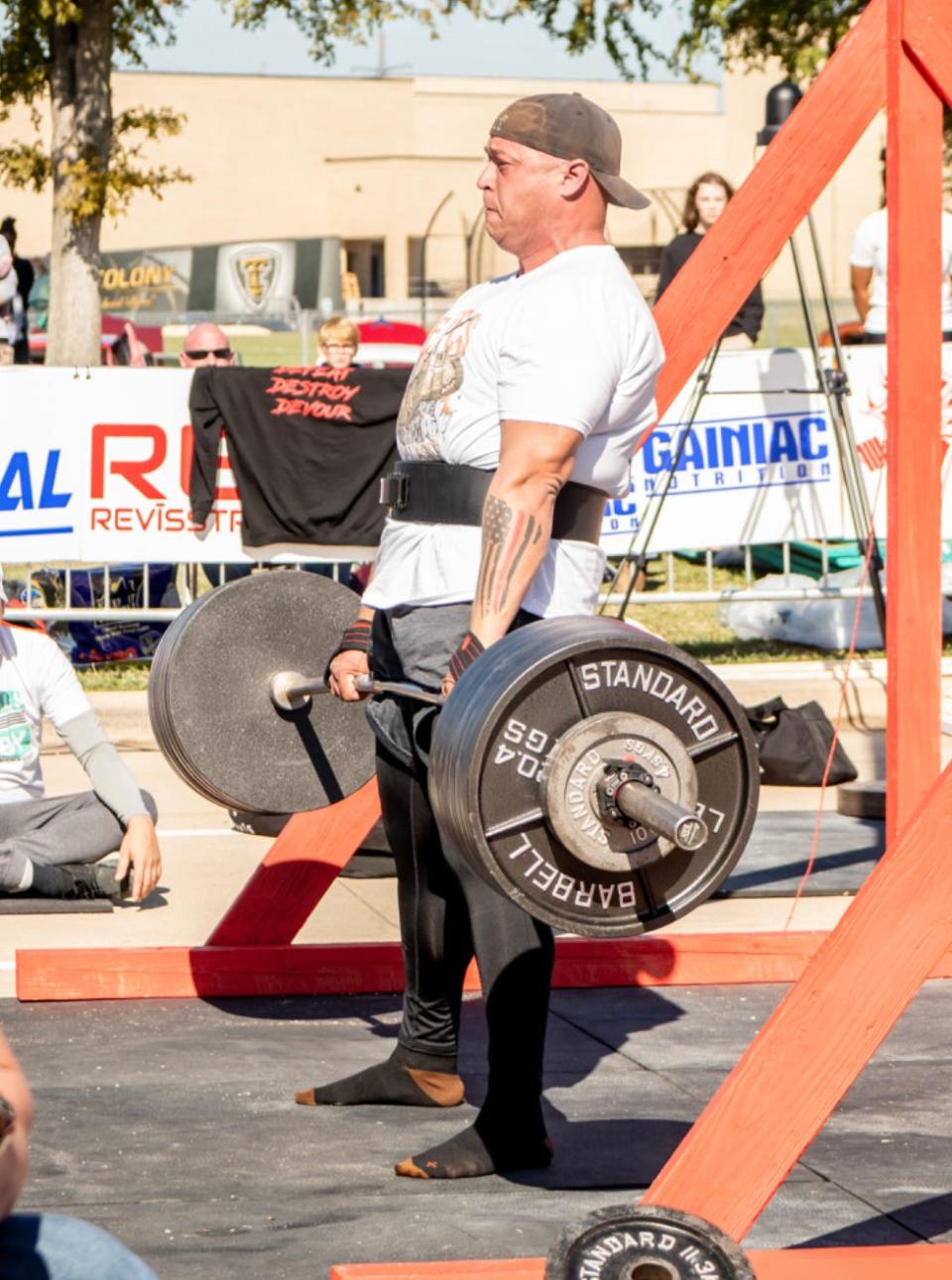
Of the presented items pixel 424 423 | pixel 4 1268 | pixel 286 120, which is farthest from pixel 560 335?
pixel 286 120

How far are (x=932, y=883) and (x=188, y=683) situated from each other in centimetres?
224

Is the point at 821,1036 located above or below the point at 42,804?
above

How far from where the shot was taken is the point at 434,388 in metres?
4.10

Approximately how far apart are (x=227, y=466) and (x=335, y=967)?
4941mm

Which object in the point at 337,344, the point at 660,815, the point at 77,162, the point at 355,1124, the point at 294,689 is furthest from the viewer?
the point at 77,162

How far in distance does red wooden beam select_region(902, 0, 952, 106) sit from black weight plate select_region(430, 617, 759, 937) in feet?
4.86

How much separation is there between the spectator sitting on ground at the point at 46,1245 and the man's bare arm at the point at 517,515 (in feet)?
5.57

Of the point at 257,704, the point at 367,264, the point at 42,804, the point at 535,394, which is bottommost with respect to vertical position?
the point at 42,804

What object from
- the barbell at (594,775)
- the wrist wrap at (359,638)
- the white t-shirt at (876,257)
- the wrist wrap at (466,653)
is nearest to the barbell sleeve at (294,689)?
the wrist wrap at (359,638)

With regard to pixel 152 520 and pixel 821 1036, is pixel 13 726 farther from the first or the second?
pixel 821 1036

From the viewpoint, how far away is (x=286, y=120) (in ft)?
207

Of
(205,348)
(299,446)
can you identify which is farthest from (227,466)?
(205,348)

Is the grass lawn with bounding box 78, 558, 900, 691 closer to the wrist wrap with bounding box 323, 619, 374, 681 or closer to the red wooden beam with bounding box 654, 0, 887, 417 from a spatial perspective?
the red wooden beam with bounding box 654, 0, 887, 417

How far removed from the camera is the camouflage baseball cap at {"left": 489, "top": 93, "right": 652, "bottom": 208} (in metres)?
3.95
